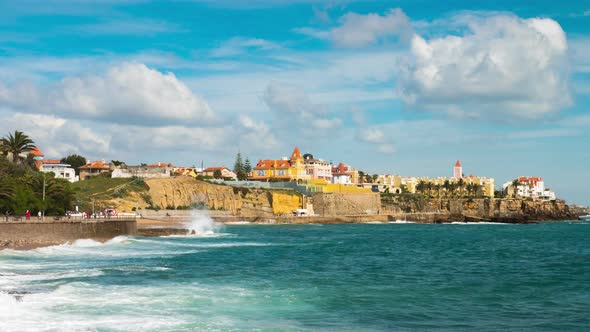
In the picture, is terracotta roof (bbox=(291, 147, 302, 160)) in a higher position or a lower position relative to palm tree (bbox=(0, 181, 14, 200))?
higher

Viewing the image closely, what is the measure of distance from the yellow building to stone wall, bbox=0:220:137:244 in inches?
4639

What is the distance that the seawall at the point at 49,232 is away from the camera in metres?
53.8

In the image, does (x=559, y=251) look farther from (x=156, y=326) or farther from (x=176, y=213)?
(x=176, y=213)

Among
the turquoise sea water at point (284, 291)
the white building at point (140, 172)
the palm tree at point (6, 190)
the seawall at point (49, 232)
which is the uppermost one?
the white building at point (140, 172)

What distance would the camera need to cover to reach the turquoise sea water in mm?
25438

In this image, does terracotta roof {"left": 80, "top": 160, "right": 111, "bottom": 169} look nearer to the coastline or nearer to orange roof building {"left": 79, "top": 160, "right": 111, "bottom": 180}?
orange roof building {"left": 79, "top": 160, "right": 111, "bottom": 180}

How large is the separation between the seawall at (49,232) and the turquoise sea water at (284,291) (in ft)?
5.79

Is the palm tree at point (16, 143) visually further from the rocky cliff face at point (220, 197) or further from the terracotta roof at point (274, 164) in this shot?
the terracotta roof at point (274, 164)

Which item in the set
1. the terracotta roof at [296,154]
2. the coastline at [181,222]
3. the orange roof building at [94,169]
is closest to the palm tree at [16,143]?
the coastline at [181,222]

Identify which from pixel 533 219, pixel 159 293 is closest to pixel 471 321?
pixel 159 293

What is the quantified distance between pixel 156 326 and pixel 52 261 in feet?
80.6

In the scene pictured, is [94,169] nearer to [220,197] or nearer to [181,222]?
[220,197]

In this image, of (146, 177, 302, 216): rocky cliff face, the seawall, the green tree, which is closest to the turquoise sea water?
the seawall

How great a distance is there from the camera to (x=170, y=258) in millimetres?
52031
